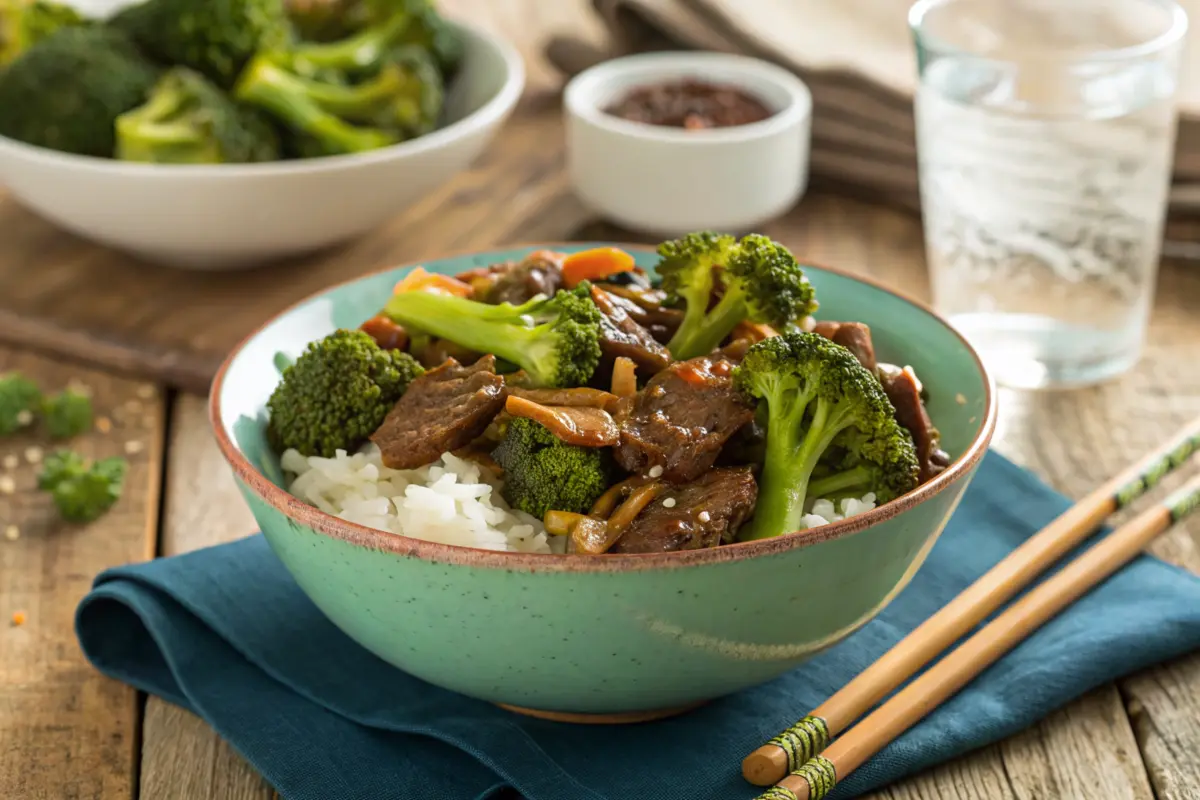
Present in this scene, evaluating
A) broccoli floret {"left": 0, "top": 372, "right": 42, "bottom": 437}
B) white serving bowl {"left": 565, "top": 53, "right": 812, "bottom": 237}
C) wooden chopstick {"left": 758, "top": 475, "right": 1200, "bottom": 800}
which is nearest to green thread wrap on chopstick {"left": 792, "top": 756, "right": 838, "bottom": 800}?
wooden chopstick {"left": 758, "top": 475, "right": 1200, "bottom": 800}

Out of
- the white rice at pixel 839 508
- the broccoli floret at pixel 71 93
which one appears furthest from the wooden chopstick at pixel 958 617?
the broccoli floret at pixel 71 93

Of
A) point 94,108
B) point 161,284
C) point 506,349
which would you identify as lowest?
point 161,284

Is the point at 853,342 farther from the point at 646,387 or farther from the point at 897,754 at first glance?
the point at 897,754

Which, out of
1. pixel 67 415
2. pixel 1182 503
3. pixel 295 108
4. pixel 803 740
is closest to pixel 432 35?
pixel 295 108

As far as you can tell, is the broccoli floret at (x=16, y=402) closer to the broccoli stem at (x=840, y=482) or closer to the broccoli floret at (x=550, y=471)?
the broccoli floret at (x=550, y=471)

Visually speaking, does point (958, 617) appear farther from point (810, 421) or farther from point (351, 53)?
point (351, 53)

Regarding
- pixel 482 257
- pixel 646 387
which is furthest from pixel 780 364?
pixel 482 257

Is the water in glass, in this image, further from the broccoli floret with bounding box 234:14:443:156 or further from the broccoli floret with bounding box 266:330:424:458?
the broccoli floret with bounding box 266:330:424:458
